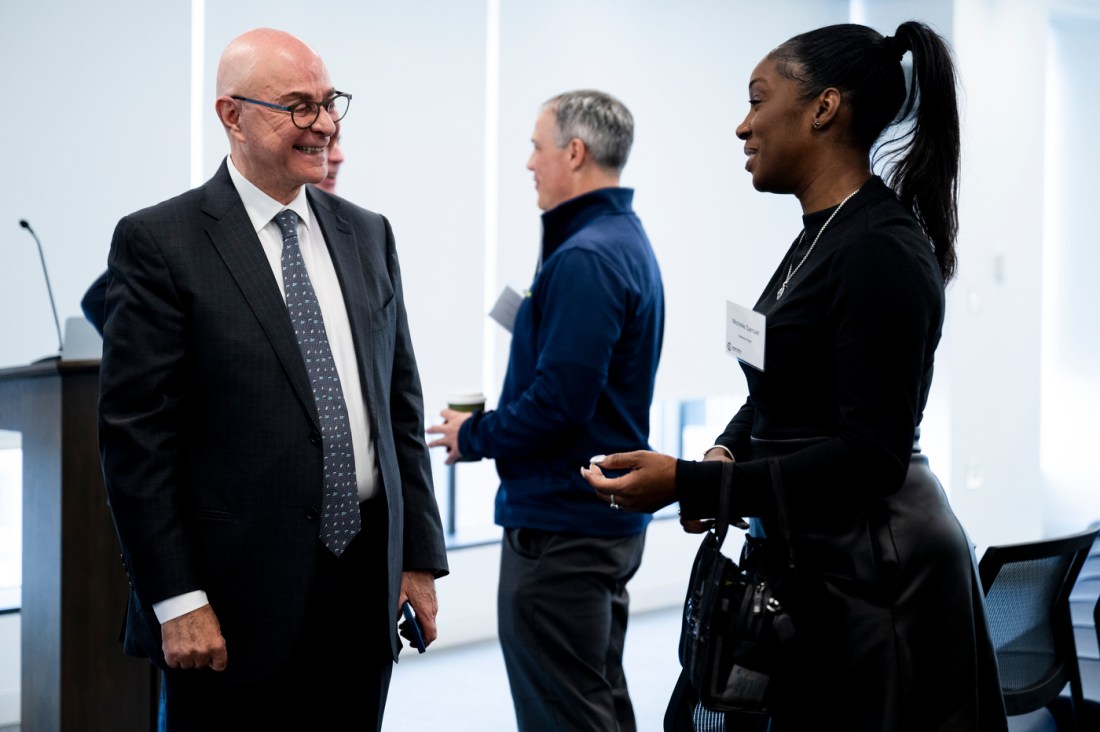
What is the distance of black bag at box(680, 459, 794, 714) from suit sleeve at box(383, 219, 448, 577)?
598 millimetres

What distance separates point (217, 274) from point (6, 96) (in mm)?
2143

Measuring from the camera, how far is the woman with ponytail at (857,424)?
1353mm

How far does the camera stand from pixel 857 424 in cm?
135

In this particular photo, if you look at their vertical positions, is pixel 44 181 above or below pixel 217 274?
above

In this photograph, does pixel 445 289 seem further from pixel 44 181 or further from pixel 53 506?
pixel 53 506

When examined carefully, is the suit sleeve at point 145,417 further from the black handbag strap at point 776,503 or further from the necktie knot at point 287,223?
the black handbag strap at point 776,503

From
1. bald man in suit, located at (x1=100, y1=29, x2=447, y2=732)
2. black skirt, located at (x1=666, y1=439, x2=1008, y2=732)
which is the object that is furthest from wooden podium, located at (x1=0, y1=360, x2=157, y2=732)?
black skirt, located at (x1=666, y1=439, x2=1008, y2=732)

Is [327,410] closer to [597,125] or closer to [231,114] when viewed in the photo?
[231,114]

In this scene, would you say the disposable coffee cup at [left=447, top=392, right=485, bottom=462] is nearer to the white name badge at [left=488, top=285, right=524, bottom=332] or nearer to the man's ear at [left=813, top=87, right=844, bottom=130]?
the white name badge at [left=488, top=285, right=524, bottom=332]

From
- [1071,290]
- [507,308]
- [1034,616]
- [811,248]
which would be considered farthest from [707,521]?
[1071,290]

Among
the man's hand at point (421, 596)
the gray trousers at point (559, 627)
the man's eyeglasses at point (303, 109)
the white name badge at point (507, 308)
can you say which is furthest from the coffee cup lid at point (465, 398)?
the man's eyeglasses at point (303, 109)

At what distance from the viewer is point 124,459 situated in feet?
5.06

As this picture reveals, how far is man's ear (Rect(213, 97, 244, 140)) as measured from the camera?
5.64 ft

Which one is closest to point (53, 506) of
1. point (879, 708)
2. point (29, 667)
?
point (29, 667)
